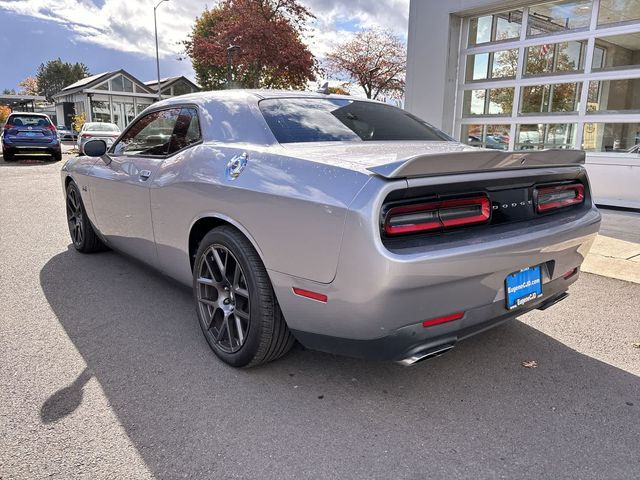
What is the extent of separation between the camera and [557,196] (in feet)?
9.35

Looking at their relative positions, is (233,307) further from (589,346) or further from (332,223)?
(589,346)

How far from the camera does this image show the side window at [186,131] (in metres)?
3.24

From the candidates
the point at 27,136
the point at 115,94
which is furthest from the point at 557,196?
the point at 115,94

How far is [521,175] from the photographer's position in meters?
2.51

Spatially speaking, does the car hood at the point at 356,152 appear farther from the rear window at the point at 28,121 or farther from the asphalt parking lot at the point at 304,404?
the rear window at the point at 28,121

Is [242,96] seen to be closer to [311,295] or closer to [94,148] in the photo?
[311,295]

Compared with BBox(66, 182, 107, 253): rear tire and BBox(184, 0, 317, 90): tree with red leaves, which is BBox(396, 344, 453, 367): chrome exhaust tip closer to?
BBox(66, 182, 107, 253): rear tire

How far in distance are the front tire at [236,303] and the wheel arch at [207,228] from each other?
0.06 metres

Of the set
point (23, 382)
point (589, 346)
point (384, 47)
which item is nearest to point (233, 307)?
point (23, 382)

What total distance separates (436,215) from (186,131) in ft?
6.29

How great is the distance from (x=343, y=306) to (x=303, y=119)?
136 cm

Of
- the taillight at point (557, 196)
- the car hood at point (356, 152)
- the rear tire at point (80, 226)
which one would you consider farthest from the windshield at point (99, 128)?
the taillight at point (557, 196)

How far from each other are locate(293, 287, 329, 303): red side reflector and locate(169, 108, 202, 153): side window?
1.37 metres

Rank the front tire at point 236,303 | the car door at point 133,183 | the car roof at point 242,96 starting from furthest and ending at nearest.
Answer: the car door at point 133,183 < the car roof at point 242,96 < the front tire at point 236,303
